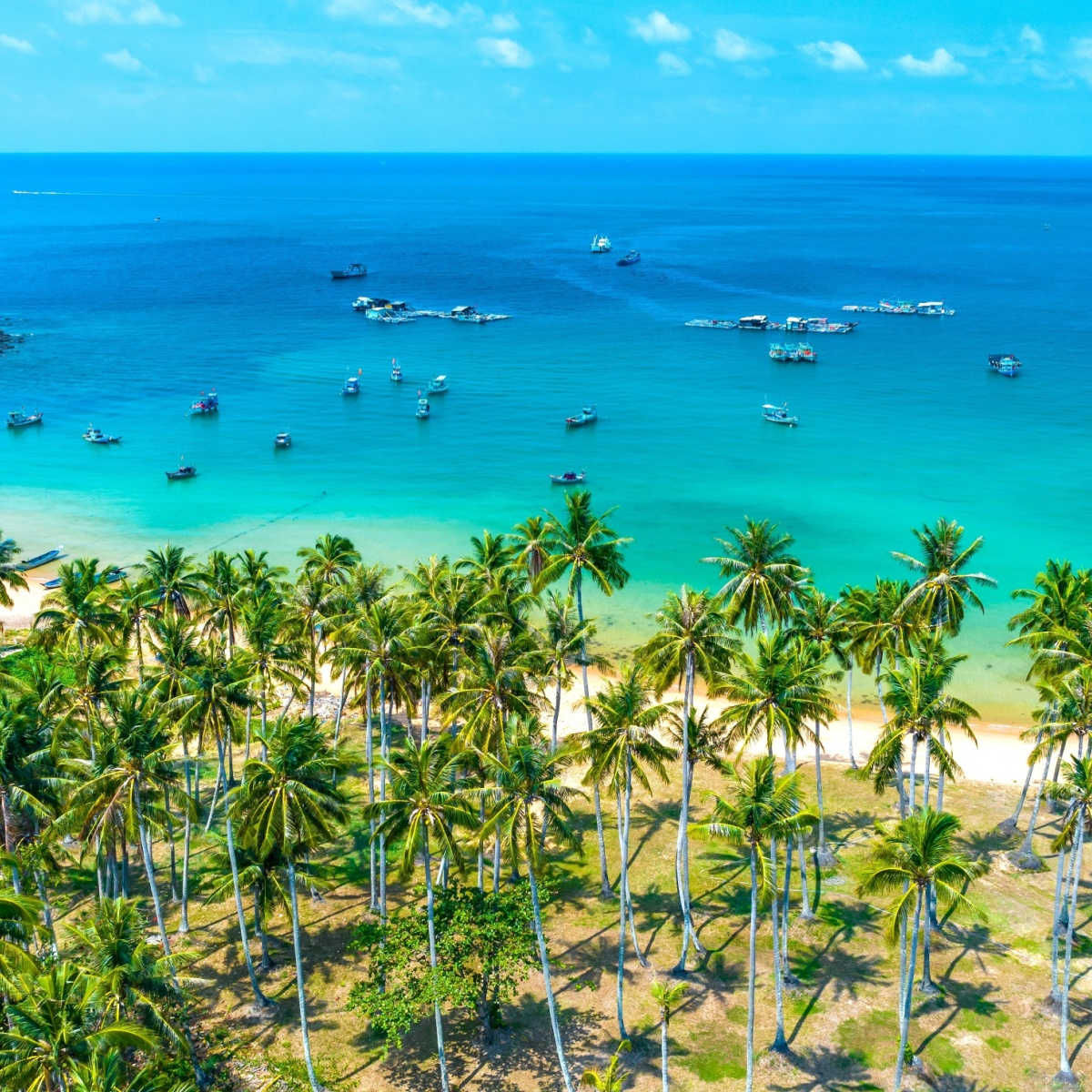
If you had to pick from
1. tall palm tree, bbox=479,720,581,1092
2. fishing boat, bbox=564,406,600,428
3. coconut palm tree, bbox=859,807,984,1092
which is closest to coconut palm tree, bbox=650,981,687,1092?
tall palm tree, bbox=479,720,581,1092

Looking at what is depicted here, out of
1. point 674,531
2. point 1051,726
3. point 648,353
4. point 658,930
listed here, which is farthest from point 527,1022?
point 648,353

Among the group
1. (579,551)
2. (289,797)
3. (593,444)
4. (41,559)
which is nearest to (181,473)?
(41,559)

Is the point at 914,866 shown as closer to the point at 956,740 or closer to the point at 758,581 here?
the point at 758,581

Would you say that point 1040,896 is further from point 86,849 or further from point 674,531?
point 674,531

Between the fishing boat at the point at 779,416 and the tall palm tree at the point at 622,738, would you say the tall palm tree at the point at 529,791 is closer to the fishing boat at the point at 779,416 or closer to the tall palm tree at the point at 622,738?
the tall palm tree at the point at 622,738

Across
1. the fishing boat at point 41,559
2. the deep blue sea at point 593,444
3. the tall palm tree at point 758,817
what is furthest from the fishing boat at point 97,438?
the tall palm tree at point 758,817

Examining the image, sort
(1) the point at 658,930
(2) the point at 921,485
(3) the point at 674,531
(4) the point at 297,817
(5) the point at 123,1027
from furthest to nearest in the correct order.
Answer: (2) the point at 921,485
(3) the point at 674,531
(1) the point at 658,930
(4) the point at 297,817
(5) the point at 123,1027
